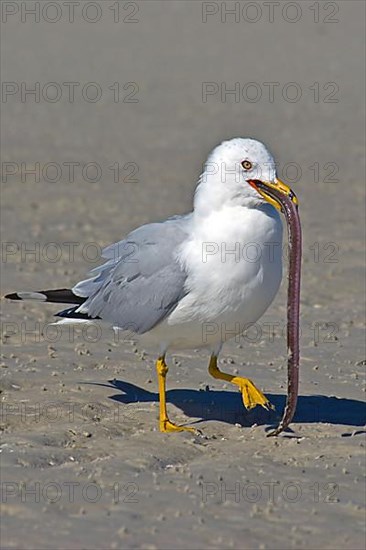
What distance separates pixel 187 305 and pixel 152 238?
54cm

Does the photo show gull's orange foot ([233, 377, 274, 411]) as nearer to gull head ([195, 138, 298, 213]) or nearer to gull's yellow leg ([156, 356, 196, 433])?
gull's yellow leg ([156, 356, 196, 433])

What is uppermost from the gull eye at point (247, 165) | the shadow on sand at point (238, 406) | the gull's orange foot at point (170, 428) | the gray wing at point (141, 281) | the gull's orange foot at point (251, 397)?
the gull eye at point (247, 165)

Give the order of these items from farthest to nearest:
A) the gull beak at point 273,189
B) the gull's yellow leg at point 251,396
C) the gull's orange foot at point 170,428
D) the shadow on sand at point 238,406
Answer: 1. the shadow on sand at point 238,406
2. the gull's yellow leg at point 251,396
3. the gull's orange foot at point 170,428
4. the gull beak at point 273,189

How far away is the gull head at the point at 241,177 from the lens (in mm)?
7898

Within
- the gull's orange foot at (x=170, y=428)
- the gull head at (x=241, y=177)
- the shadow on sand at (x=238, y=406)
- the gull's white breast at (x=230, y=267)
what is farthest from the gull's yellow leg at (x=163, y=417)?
the gull head at (x=241, y=177)

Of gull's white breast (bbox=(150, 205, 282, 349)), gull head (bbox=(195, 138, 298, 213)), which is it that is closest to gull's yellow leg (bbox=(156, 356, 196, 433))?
gull's white breast (bbox=(150, 205, 282, 349))

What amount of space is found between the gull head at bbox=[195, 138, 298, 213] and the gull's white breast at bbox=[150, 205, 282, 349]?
7 cm

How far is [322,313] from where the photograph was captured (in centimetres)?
1180

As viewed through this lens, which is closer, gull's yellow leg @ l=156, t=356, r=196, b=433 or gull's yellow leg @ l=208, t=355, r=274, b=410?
gull's yellow leg @ l=156, t=356, r=196, b=433

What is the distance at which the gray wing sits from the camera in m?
8.08

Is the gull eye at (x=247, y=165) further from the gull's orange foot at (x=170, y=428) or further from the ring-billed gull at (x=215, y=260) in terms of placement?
the gull's orange foot at (x=170, y=428)

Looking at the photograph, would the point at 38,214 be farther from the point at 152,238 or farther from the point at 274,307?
the point at 152,238

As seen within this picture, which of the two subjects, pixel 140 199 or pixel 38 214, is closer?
pixel 38 214

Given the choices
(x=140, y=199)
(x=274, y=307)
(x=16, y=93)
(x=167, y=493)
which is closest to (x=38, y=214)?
(x=140, y=199)
